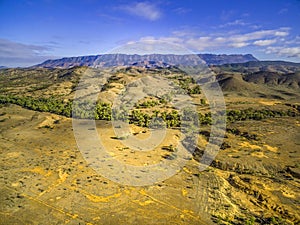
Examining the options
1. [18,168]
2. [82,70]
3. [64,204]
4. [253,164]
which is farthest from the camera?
[82,70]

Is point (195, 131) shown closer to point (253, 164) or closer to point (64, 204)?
point (253, 164)

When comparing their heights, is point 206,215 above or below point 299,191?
above

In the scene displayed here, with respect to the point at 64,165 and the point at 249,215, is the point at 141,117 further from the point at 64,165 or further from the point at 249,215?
the point at 249,215

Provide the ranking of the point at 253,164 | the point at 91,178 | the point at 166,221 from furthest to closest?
the point at 253,164 → the point at 91,178 → the point at 166,221

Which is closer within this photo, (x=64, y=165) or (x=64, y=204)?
(x=64, y=204)

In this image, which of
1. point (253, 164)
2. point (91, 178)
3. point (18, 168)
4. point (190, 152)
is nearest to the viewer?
point (91, 178)

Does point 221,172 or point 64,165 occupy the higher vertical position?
point 64,165

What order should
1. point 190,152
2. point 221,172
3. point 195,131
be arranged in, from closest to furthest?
1. point 221,172
2. point 190,152
3. point 195,131

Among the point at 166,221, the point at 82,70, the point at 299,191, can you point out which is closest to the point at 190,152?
the point at 299,191

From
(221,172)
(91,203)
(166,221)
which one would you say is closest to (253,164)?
(221,172)
